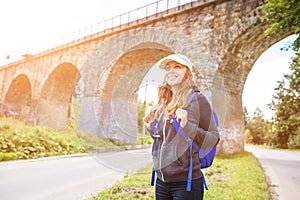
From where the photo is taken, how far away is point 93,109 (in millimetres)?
14195

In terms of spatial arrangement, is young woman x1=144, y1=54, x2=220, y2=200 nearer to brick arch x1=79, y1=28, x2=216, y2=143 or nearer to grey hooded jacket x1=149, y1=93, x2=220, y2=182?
grey hooded jacket x1=149, y1=93, x2=220, y2=182

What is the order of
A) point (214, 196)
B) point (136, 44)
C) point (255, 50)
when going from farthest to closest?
point (136, 44), point (255, 50), point (214, 196)

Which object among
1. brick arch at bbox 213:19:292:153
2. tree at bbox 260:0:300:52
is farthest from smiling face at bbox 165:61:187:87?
brick arch at bbox 213:19:292:153

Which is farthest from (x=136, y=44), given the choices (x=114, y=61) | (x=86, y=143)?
(x=86, y=143)

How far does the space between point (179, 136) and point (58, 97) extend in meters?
19.2

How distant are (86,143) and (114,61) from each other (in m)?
4.98

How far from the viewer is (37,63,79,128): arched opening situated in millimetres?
18312

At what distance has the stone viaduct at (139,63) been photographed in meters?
9.95

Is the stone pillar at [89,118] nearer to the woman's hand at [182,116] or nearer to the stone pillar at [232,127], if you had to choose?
the stone pillar at [232,127]

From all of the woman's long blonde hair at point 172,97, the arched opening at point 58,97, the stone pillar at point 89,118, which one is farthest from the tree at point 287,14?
the arched opening at point 58,97

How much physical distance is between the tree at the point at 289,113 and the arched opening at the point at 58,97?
21277 mm

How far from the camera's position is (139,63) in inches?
587

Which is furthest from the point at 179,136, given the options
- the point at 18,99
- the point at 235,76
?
the point at 18,99

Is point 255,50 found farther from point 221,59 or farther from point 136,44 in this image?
point 136,44
